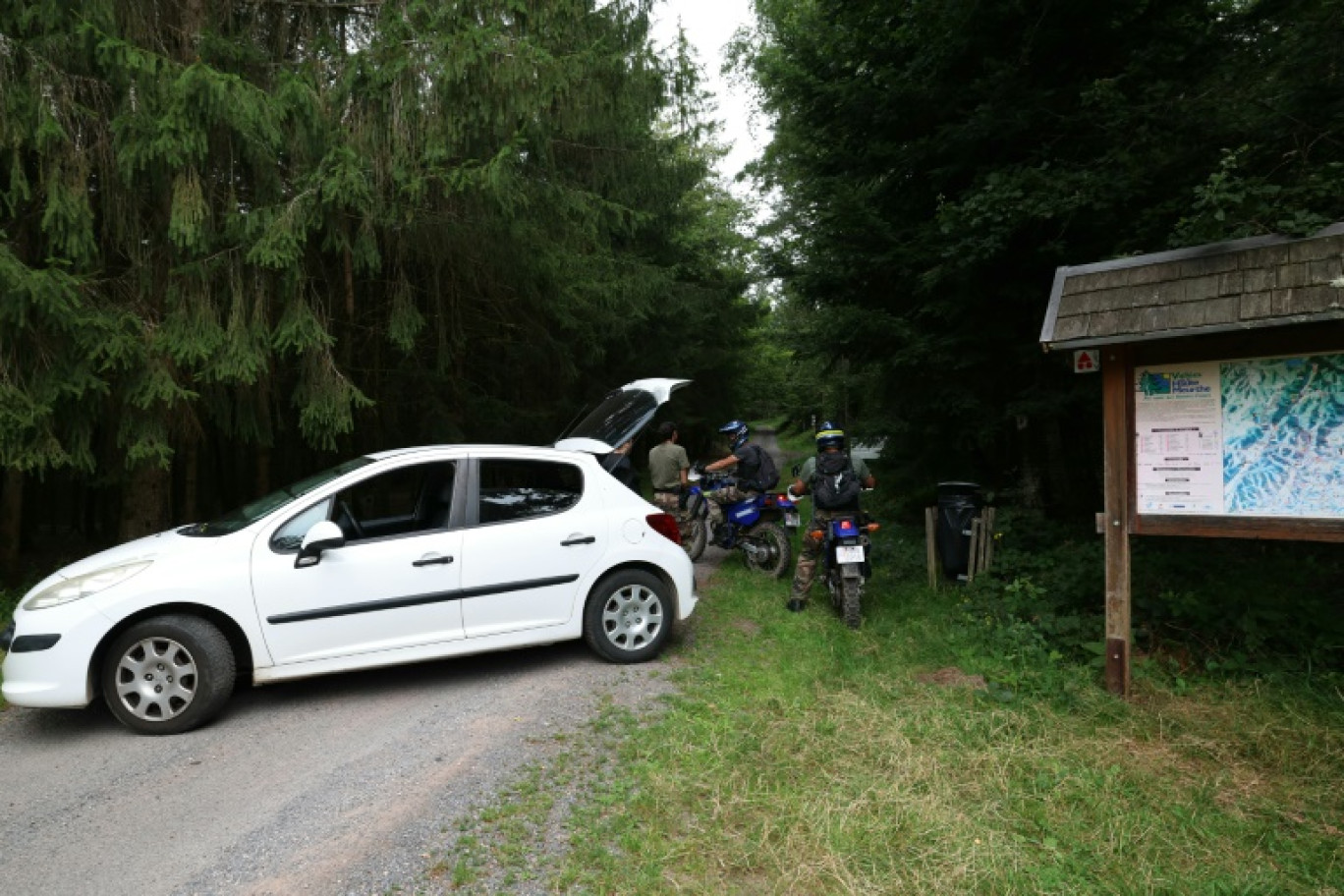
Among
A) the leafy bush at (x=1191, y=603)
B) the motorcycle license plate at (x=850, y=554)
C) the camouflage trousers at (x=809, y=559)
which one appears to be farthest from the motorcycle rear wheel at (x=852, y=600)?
the leafy bush at (x=1191, y=603)

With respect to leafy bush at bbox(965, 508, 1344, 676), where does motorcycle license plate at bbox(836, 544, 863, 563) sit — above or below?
above

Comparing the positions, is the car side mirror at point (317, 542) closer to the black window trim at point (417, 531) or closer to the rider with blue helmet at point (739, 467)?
the black window trim at point (417, 531)

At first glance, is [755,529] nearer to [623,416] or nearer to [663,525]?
[623,416]

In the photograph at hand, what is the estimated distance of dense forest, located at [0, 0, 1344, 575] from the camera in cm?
559

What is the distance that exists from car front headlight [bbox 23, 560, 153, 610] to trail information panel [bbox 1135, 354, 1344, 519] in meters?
6.30

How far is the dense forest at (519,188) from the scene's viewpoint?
5.59m

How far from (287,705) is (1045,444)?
29.4ft

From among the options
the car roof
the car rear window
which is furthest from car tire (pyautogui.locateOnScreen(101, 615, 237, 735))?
the car rear window

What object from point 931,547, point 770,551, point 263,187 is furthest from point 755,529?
point 263,187

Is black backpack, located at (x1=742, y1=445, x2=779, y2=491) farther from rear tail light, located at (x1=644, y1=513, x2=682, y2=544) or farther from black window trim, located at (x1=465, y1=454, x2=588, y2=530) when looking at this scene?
black window trim, located at (x1=465, y1=454, x2=588, y2=530)

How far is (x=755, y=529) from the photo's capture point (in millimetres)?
8617

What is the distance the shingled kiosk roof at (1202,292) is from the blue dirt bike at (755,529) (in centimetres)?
404

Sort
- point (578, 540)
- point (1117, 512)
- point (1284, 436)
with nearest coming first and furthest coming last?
point (1284, 436) < point (1117, 512) < point (578, 540)

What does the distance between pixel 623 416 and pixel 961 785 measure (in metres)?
4.99
